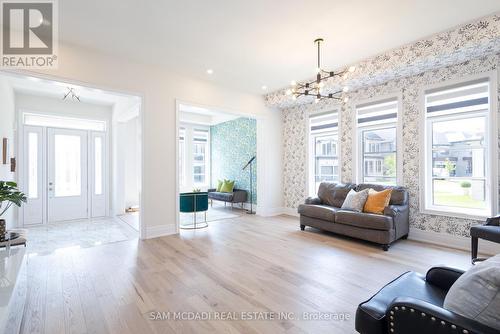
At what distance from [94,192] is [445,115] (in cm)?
752

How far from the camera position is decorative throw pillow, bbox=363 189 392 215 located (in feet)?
13.3

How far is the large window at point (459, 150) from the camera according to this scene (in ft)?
12.3

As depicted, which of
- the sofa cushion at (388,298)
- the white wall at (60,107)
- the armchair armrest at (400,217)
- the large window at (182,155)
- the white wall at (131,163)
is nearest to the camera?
the sofa cushion at (388,298)

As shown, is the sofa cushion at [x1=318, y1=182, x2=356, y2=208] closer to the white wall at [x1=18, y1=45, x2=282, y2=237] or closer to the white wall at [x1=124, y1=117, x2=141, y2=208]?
the white wall at [x1=18, y1=45, x2=282, y2=237]

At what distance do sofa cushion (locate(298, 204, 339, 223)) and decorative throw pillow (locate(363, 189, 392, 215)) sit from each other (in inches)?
21.6

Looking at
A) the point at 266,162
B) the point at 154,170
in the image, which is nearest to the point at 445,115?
the point at 266,162

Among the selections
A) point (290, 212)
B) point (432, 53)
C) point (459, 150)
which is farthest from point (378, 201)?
point (290, 212)

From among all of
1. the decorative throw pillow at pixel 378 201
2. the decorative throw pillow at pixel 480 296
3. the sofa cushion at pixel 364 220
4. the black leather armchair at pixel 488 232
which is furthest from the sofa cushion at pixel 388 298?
the decorative throw pillow at pixel 378 201

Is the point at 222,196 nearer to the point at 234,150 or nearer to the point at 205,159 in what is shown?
the point at 234,150

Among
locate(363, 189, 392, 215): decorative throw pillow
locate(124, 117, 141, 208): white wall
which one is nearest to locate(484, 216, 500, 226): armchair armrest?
locate(363, 189, 392, 215): decorative throw pillow

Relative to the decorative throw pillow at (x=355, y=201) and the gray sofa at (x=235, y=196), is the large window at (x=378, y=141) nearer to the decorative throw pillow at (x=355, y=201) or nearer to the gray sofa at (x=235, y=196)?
the decorative throw pillow at (x=355, y=201)

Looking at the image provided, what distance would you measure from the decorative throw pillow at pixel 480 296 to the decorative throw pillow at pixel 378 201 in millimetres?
2987

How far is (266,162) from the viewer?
639 cm

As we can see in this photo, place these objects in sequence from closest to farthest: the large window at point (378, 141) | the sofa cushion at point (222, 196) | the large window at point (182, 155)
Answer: the large window at point (378, 141) → the sofa cushion at point (222, 196) → the large window at point (182, 155)
